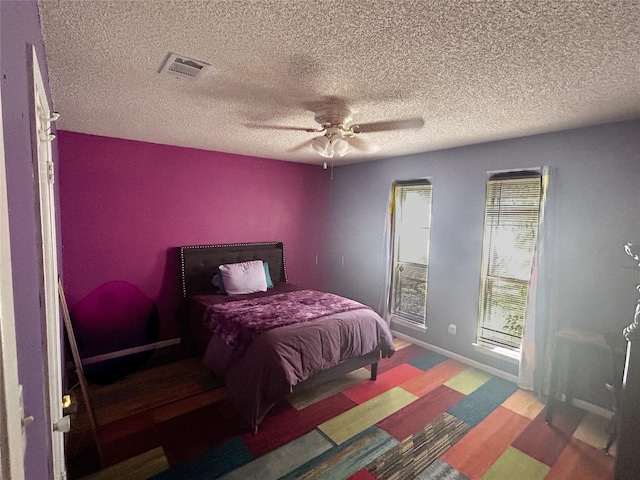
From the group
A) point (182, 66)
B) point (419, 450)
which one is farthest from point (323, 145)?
point (419, 450)

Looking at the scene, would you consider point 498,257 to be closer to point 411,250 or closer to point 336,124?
point 411,250

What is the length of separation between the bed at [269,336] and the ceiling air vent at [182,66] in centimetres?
182

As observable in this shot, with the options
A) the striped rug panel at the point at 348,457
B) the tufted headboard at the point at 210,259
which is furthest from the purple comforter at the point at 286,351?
the tufted headboard at the point at 210,259

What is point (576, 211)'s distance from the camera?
2748 millimetres

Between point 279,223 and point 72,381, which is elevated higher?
point 279,223

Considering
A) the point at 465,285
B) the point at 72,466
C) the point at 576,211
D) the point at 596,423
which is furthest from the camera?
the point at 465,285

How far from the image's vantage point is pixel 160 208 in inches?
143

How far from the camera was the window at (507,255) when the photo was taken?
10.2 feet

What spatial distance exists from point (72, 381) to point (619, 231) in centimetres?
482

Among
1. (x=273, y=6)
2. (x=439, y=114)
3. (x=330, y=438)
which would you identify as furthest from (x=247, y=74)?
(x=330, y=438)

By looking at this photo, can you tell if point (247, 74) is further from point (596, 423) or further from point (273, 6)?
point (596, 423)

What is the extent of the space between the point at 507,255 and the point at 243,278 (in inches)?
111

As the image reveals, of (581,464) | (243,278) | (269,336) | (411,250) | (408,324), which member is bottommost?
(581,464)

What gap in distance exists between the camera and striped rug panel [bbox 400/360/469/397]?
9.91 feet
